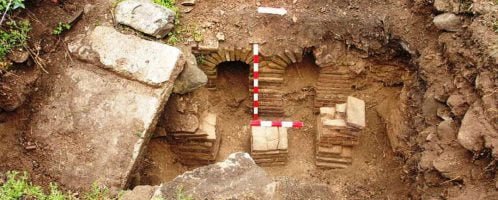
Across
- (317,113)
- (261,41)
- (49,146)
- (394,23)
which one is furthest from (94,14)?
(394,23)

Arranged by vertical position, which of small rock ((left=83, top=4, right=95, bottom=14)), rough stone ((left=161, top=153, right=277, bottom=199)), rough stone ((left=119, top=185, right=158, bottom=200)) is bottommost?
rough stone ((left=119, top=185, right=158, bottom=200))

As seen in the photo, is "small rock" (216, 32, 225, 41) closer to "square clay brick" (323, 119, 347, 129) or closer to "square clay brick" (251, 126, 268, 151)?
"square clay brick" (251, 126, 268, 151)

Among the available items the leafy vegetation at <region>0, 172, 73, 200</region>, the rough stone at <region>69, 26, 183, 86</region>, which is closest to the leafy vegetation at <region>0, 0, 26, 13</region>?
the rough stone at <region>69, 26, 183, 86</region>

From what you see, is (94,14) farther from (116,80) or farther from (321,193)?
(321,193)

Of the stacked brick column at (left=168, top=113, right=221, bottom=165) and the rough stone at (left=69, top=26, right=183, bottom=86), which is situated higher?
the rough stone at (left=69, top=26, right=183, bottom=86)

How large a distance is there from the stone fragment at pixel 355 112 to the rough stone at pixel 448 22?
3.82ft

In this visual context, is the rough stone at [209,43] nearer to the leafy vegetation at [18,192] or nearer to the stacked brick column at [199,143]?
the stacked brick column at [199,143]

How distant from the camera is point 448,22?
4.50 metres

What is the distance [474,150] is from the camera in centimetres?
360

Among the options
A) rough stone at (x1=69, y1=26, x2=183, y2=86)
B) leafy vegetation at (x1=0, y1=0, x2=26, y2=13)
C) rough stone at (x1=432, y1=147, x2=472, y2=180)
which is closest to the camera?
rough stone at (x1=432, y1=147, x2=472, y2=180)

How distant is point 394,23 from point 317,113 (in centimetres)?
141

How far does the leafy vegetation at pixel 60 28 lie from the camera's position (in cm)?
445

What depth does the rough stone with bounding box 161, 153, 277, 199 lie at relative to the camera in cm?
305

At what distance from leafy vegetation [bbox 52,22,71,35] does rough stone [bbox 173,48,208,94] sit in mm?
1157
